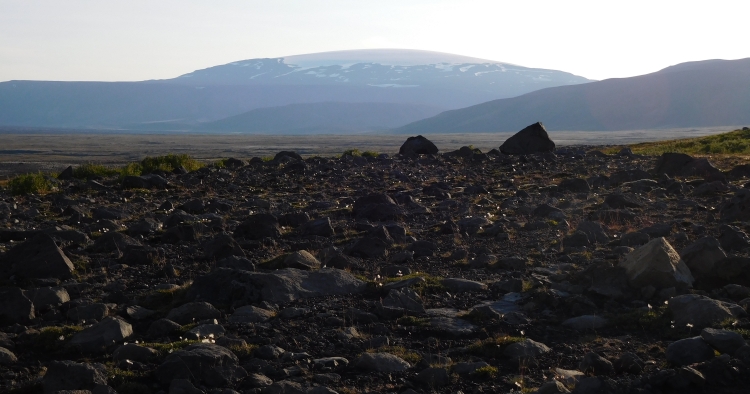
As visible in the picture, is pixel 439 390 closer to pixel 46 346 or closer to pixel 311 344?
pixel 311 344

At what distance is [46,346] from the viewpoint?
22.6 ft

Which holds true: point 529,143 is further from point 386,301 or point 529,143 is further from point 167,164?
point 386,301

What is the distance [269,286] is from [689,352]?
4.25m

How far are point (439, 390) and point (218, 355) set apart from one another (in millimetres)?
1772

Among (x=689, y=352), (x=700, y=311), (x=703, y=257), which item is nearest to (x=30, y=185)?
(x=703, y=257)

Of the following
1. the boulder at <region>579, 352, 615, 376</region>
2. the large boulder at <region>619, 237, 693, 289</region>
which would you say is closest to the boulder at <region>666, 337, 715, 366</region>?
the boulder at <region>579, 352, 615, 376</region>

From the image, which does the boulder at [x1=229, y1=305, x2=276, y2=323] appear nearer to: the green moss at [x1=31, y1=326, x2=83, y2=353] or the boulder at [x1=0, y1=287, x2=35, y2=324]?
the green moss at [x1=31, y1=326, x2=83, y2=353]

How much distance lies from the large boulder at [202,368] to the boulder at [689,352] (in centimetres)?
333

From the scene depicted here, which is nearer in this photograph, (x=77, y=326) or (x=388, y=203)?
(x=77, y=326)

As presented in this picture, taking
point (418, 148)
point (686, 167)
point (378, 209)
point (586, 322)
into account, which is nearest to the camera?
point (586, 322)

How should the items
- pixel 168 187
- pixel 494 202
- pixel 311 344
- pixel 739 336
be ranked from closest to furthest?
pixel 739 336
pixel 311 344
pixel 494 202
pixel 168 187

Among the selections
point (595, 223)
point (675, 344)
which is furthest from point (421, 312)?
point (595, 223)

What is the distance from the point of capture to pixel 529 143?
1261 inches

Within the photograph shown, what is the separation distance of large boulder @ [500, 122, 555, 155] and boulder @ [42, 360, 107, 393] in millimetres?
27112
